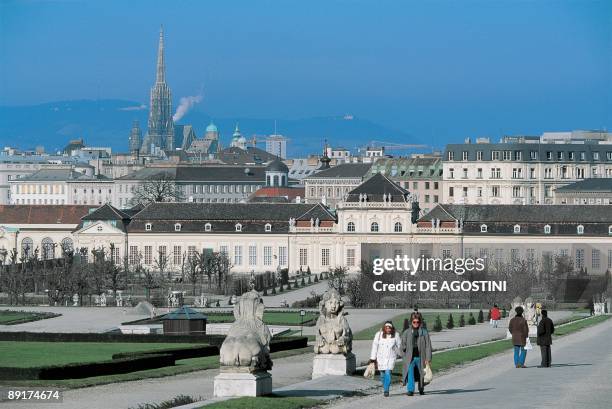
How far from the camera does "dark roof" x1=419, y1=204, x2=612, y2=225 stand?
419 feet

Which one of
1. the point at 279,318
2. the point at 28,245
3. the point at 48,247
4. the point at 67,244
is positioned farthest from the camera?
the point at 28,245

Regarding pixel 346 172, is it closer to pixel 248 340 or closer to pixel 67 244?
pixel 67 244

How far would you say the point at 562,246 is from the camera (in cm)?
12612

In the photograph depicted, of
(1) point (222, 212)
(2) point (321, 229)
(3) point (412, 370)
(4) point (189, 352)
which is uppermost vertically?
(1) point (222, 212)

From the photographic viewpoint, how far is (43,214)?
14400cm

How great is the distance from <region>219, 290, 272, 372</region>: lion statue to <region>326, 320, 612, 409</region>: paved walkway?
5.15 feet

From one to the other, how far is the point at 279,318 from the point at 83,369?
125 ft

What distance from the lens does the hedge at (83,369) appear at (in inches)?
1594

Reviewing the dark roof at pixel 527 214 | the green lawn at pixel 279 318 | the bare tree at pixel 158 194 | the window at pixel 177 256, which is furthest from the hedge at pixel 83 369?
the bare tree at pixel 158 194

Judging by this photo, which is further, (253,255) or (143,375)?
(253,255)

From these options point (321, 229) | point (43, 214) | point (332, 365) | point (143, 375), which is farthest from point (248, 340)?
point (43, 214)

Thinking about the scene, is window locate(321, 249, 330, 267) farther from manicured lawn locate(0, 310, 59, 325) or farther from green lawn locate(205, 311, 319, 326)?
manicured lawn locate(0, 310, 59, 325)

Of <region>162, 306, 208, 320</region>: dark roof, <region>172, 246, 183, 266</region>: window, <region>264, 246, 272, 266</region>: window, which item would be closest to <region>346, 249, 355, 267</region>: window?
<region>264, 246, 272, 266</region>: window

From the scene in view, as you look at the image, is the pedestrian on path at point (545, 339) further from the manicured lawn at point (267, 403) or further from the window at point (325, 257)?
the window at point (325, 257)
